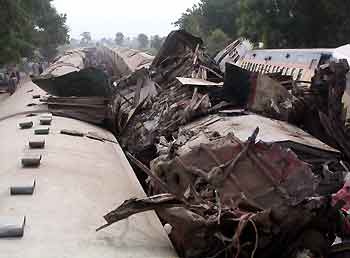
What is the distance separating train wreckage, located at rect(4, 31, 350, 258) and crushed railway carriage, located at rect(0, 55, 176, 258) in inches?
7.2

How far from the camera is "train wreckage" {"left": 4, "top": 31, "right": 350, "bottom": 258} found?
400cm

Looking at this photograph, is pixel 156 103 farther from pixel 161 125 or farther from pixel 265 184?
pixel 265 184

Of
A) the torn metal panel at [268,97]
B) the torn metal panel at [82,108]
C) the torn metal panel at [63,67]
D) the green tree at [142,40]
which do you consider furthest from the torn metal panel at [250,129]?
the green tree at [142,40]

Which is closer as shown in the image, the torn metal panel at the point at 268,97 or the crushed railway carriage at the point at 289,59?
the torn metal panel at the point at 268,97

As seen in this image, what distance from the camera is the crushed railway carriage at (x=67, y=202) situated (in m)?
3.60

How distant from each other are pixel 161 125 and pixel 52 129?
153 centimetres

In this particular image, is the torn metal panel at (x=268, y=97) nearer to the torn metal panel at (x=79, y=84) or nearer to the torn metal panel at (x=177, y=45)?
the torn metal panel at (x=79, y=84)

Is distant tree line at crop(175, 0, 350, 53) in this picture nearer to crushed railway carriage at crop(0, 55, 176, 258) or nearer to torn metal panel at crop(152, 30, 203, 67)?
torn metal panel at crop(152, 30, 203, 67)

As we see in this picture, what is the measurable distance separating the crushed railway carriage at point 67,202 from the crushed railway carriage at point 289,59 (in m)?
3.87

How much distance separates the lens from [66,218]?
4.03 metres

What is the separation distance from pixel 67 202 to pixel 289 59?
8853 millimetres

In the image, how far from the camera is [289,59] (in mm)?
12336

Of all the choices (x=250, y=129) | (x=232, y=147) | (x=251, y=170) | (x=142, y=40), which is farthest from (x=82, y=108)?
(x=142, y=40)

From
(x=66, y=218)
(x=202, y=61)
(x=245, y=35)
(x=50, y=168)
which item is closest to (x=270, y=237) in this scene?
(x=66, y=218)
